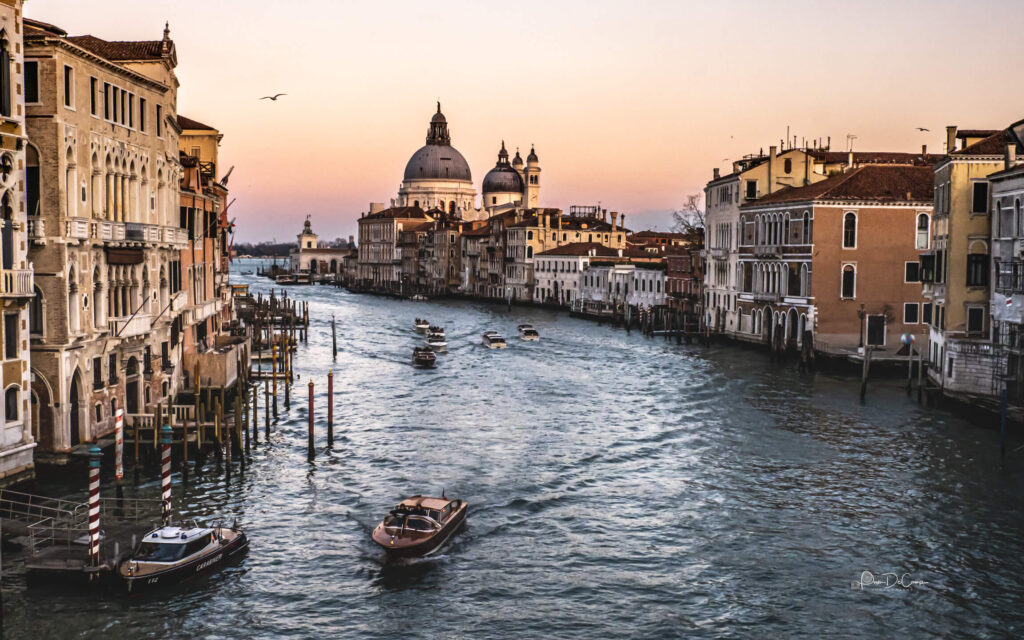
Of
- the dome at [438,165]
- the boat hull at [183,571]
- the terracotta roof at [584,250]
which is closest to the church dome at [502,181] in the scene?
the dome at [438,165]

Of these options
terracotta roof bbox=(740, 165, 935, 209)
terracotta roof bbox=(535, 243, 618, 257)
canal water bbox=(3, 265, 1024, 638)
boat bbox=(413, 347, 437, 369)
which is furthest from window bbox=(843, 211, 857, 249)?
terracotta roof bbox=(535, 243, 618, 257)

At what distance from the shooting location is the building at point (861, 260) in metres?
40.5

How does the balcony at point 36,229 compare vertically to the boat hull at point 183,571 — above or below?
above

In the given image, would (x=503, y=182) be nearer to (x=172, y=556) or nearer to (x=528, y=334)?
(x=528, y=334)

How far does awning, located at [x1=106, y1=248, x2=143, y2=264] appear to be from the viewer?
70.6 feet

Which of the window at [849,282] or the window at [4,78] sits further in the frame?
the window at [849,282]

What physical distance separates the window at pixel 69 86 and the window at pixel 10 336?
4289 mm

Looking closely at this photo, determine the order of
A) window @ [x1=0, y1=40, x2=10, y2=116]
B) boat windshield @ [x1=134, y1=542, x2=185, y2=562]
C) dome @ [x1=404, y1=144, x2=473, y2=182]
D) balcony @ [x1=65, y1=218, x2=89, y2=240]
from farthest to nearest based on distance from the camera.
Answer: dome @ [x1=404, y1=144, x2=473, y2=182], balcony @ [x1=65, y1=218, x2=89, y2=240], window @ [x1=0, y1=40, x2=10, y2=116], boat windshield @ [x1=134, y1=542, x2=185, y2=562]

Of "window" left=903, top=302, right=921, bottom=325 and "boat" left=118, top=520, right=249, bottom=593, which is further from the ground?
"window" left=903, top=302, right=921, bottom=325

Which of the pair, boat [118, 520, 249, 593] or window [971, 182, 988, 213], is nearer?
boat [118, 520, 249, 593]

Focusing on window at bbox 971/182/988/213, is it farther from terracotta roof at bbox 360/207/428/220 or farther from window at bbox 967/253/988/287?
terracotta roof at bbox 360/207/428/220

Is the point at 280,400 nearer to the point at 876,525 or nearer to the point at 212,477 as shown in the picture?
the point at 212,477

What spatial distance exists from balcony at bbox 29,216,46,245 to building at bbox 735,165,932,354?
29074 mm

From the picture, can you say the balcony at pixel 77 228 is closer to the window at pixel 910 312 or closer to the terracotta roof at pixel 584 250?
the window at pixel 910 312
